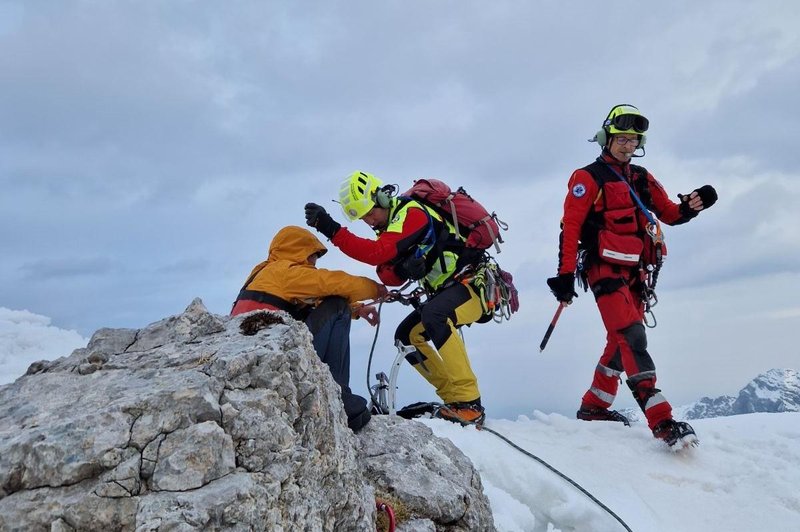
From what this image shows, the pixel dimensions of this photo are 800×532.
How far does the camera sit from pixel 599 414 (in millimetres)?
10164

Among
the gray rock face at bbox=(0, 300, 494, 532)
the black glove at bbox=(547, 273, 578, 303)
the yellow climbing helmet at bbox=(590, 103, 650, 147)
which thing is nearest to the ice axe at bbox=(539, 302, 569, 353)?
the black glove at bbox=(547, 273, 578, 303)

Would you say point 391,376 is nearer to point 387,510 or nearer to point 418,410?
point 418,410

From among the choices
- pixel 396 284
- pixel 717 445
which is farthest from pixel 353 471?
pixel 717 445

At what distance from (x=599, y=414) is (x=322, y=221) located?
510cm

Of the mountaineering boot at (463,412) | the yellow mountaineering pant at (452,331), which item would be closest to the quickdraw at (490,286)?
the yellow mountaineering pant at (452,331)

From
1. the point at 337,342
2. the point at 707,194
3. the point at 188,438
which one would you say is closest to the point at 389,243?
the point at 337,342

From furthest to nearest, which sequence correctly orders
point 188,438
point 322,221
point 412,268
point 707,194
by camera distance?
point 707,194 → point 412,268 → point 322,221 → point 188,438

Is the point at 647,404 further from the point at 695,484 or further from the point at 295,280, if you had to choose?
the point at 295,280

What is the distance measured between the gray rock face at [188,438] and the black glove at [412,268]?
369 cm

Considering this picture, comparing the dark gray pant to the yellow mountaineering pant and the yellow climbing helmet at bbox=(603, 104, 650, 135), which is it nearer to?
the yellow mountaineering pant

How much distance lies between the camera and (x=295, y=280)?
280 inches

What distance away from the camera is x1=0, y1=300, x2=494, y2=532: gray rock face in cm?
327

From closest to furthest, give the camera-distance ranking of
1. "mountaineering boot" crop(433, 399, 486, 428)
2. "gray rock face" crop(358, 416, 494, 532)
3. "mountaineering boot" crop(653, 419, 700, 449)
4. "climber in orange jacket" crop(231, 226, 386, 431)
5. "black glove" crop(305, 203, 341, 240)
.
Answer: "gray rock face" crop(358, 416, 494, 532), "climber in orange jacket" crop(231, 226, 386, 431), "black glove" crop(305, 203, 341, 240), "mountaineering boot" crop(653, 419, 700, 449), "mountaineering boot" crop(433, 399, 486, 428)

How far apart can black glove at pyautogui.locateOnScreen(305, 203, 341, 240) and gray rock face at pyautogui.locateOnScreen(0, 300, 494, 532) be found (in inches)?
123
